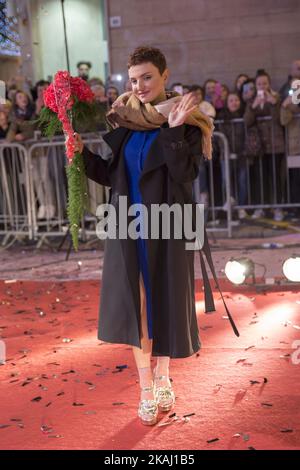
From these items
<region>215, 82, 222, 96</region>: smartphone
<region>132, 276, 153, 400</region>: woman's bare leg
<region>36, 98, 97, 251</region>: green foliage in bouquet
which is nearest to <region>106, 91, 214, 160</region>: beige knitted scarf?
<region>36, 98, 97, 251</region>: green foliage in bouquet

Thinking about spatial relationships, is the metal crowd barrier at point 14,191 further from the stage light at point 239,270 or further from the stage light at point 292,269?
the stage light at point 292,269

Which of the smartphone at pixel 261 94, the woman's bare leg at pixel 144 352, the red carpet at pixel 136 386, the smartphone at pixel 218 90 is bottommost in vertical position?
the red carpet at pixel 136 386

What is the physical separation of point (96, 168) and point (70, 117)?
0.96 feet

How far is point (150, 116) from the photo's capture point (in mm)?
3260

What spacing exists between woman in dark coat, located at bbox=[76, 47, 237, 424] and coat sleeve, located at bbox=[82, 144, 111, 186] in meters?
0.05

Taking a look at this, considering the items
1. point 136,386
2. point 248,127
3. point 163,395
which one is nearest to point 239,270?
point 136,386

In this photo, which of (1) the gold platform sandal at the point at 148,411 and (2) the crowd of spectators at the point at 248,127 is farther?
(2) the crowd of spectators at the point at 248,127

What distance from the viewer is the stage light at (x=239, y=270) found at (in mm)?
6133

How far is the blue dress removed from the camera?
133 inches

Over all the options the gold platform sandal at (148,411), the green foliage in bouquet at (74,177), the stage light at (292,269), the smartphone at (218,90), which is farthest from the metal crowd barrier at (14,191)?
the gold platform sandal at (148,411)

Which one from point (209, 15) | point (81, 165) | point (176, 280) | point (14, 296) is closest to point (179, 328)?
point (176, 280)

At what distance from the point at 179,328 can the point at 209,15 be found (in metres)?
9.29

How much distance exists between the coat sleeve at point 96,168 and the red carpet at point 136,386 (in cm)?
119

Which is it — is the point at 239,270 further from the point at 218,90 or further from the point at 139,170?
the point at 218,90
